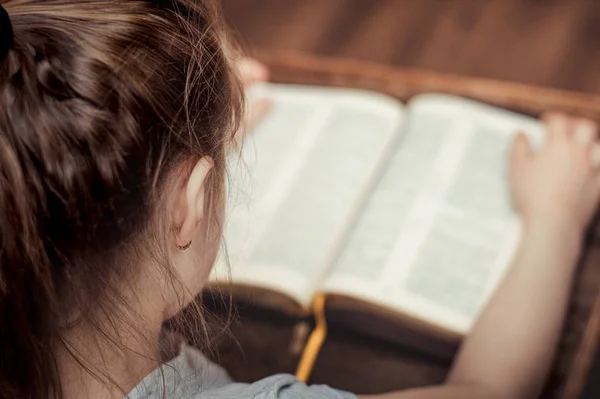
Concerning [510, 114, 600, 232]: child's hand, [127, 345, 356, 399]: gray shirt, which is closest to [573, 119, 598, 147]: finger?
[510, 114, 600, 232]: child's hand

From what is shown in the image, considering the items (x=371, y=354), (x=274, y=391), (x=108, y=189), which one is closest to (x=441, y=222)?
(x=371, y=354)

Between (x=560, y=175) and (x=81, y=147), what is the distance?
2.27 feet

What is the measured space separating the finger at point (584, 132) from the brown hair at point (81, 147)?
0.62 meters

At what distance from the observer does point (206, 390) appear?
0.64 meters

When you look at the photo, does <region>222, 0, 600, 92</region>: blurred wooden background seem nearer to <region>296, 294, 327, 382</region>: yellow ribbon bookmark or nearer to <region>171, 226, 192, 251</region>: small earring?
<region>296, 294, 327, 382</region>: yellow ribbon bookmark

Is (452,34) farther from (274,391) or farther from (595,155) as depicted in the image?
(274,391)

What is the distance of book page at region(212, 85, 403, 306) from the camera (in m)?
0.94

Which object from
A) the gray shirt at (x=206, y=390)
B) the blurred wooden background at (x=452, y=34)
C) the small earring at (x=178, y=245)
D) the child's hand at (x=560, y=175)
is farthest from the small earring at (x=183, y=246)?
the blurred wooden background at (x=452, y=34)

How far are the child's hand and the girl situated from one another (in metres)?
0.36

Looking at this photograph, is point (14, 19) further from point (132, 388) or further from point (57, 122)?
point (132, 388)

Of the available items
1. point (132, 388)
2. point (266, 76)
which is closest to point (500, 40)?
point (266, 76)

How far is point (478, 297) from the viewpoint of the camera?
88 cm

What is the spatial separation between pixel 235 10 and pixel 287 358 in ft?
3.22

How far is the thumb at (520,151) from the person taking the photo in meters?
0.98
